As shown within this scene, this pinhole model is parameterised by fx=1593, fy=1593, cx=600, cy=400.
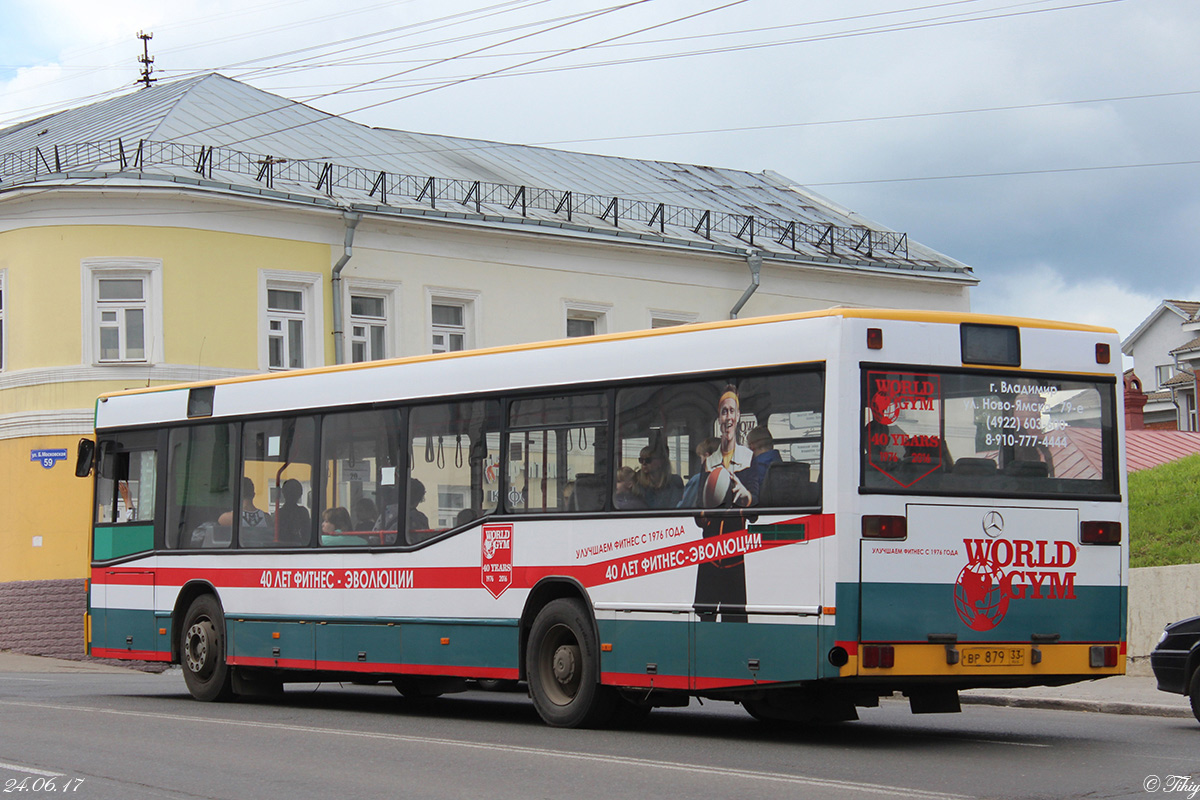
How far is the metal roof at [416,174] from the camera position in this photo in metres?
29.0

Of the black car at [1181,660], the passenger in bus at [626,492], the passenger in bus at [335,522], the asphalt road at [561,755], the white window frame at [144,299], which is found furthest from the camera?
the white window frame at [144,299]

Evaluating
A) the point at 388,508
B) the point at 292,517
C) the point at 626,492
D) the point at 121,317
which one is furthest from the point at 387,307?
the point at 626,492

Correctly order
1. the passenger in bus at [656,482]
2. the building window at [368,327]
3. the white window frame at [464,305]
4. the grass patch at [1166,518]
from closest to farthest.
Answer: the passenger in bus at [656,482] → the grass patch at [1166,518] → the building window at [368,327] → the white window frame at [464,305]

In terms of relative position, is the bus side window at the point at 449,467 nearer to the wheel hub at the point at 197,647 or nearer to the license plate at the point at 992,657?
the wheel hub at the point at 197,647

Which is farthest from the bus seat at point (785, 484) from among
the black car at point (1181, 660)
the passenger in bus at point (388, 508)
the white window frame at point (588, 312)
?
the white window frame at point (588, 312)

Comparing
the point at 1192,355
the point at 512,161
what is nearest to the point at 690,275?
the point at 512,161

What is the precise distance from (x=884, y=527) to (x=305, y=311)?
2026 centimetres

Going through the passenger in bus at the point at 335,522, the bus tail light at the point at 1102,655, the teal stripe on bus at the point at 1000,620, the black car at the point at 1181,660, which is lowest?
the black car at the point at 1181,660

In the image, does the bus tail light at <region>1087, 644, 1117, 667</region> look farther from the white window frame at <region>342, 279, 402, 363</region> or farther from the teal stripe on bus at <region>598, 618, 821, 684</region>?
the white window frame at <region>342, 279, 402, 363</region>

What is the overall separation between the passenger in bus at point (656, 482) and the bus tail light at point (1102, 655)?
305 centimetres

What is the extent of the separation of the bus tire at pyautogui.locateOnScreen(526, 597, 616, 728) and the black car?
4445 millimetres

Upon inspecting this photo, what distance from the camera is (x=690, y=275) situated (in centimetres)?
3456

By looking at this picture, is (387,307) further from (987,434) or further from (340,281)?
(987,434)

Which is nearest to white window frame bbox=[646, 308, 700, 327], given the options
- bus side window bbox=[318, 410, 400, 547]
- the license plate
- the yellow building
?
the yellow building
